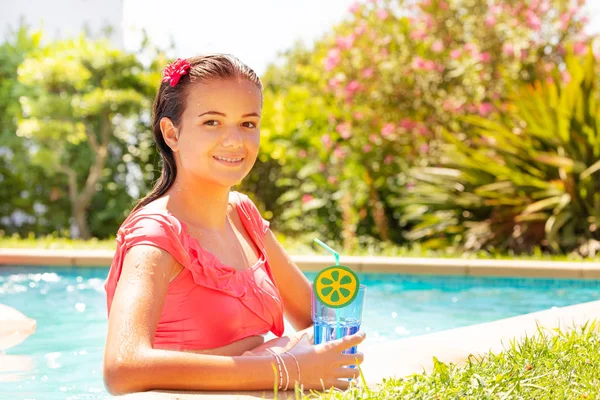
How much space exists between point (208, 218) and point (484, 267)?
526cm

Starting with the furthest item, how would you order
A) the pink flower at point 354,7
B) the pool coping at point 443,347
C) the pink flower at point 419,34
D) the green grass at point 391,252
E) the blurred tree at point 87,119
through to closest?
the blurred tree at point 87,119
the pink flower at point 354,7
the pink flower at point 419,34
the green grass at point 391,252
the pool coping at point 443,347

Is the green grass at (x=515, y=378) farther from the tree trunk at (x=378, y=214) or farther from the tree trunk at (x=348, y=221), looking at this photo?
the tree trunk at (x=378, y=214)

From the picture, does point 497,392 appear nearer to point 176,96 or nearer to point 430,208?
point 176,96

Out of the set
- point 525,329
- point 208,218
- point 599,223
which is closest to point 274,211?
point 599,223

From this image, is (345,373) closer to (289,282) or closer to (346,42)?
(289,282)

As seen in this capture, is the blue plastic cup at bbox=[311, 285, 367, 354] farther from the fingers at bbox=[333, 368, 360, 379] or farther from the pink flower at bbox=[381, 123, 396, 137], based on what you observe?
the pink flower at bbox=[381, 123, 396, 137]

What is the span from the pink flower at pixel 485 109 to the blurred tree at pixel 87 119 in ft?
14.8

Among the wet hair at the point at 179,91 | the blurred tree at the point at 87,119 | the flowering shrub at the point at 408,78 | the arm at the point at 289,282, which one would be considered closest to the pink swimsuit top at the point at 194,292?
the wet hair at the point at 179,91

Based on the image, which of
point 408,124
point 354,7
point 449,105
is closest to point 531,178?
point 449,105

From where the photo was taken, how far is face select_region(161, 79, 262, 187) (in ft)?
7.48

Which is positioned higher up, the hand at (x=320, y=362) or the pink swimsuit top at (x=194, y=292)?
the pink swimsuit top at (x=194, y=292)

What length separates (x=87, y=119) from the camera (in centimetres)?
→ 1189

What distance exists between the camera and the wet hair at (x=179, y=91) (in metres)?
2.31

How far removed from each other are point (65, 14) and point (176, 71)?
60.3 feet
